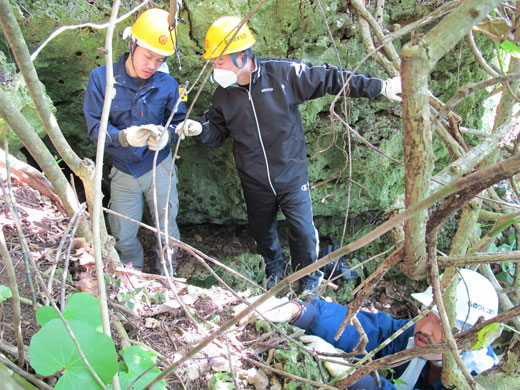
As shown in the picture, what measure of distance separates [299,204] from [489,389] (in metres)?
1.77

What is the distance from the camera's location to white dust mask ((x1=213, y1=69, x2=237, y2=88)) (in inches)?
97.7

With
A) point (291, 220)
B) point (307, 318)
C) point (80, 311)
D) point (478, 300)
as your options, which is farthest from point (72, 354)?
point (291, 220)

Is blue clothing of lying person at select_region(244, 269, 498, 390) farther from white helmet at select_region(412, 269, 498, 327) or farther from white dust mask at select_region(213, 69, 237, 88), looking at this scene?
white dust mask at select_region(213, 69, 237, 88)

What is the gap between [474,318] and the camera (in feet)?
6.77

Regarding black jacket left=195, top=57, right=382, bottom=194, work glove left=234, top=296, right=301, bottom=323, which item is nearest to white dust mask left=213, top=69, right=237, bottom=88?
black jacket left=195, top=57, right=382, bottom=194

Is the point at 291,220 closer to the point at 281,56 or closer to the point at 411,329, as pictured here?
the point at 411,329

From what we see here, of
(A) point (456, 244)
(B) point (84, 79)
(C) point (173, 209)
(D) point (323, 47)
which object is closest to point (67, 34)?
(B) point (84, 79)

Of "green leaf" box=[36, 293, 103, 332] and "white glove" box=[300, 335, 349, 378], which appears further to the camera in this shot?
"white glove" box=[300, 335, 349, 378]

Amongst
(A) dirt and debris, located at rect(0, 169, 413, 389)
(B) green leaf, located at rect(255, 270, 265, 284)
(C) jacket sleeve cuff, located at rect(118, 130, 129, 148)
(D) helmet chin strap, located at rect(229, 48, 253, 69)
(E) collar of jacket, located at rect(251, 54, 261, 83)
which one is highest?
(D) helmet chin strap, located at rect(229, 48, 253, 69)

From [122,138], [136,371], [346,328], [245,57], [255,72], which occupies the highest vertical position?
[245,57]

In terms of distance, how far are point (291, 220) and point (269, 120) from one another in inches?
30.2

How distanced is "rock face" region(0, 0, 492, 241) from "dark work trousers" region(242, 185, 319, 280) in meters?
0.26

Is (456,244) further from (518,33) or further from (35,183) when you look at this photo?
(35,183)

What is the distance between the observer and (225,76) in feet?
8.21
